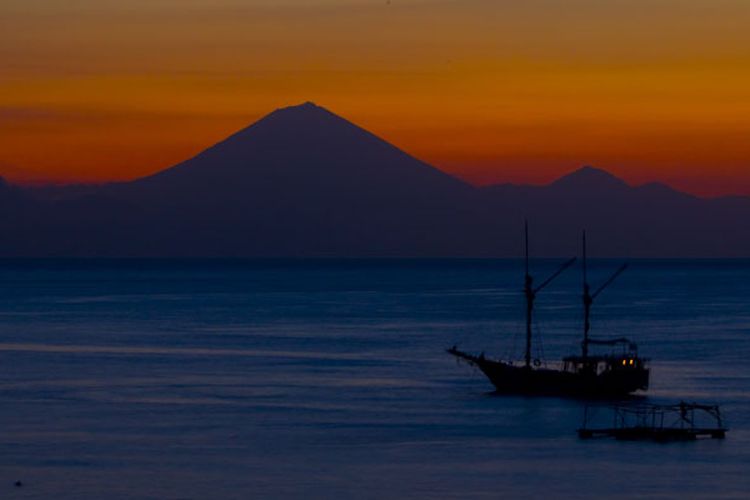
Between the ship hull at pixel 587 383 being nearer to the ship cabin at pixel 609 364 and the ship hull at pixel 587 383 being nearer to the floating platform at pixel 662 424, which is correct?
the ship cabin at pixel 609 364

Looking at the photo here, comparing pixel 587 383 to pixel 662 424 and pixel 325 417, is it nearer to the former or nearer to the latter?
pixel 662 424

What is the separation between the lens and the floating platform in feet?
194

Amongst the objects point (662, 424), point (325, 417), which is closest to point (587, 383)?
point (662, 424)

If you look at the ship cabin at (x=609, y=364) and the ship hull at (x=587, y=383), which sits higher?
the ship cabin at (x=609, y=364)

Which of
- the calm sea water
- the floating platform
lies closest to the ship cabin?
the calm sea water

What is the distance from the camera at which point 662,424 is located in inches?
2502

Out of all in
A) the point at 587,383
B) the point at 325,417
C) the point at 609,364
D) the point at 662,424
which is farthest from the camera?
the point at 609,364

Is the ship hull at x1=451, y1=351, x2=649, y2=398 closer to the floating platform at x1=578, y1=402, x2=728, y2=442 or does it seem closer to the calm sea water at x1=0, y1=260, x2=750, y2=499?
the calm sea water at x1=0, y1=260, x2=750, y2=499

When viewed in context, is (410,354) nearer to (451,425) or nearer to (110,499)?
(451,425)

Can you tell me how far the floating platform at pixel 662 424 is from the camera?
194ft

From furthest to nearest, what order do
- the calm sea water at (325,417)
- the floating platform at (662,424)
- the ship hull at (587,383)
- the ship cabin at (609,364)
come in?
the ship cabin at (609,364), the ship hull at (587,383), the floating platform at (662,424), the calm sea water at (325,417)

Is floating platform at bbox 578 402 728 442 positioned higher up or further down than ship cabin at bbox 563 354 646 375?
further down

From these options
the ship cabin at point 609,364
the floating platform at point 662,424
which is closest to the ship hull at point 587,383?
the ship cabin at point 609,364

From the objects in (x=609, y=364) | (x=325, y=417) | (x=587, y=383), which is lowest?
(x=325, y=417)
